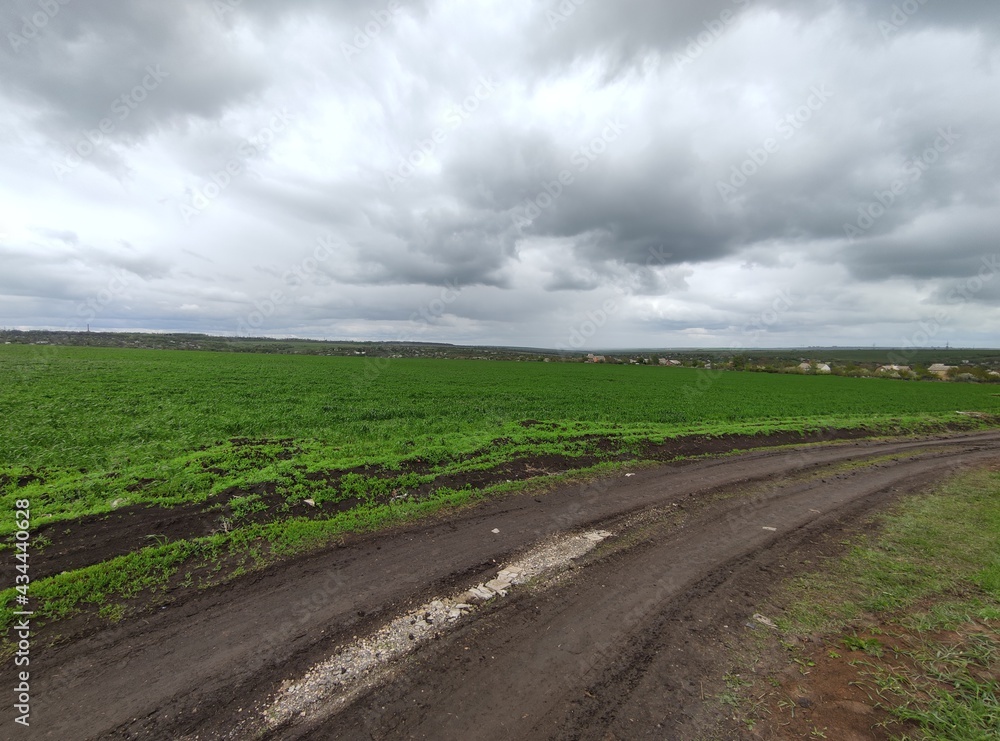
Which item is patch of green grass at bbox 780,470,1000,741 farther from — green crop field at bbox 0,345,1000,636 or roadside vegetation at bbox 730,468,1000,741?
green crop field at bbox 0,345,1000,636

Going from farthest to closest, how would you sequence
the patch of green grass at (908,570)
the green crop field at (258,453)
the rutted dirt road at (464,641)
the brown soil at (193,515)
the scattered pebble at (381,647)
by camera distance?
1. the green crop field at (258,453)
2. the brown soil at (193,515)
3. the patch of green grass at (908,570)
4. the scattered pebble at (381,647)
5. the rutted dirt road at (464,641)

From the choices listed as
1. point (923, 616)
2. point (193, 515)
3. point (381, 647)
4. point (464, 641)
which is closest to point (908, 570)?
point (923, 616)

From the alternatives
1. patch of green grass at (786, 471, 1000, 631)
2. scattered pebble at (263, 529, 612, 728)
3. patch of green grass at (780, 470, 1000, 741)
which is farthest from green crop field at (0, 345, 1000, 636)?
patch of green grass at (780, 470, 1000, 741)

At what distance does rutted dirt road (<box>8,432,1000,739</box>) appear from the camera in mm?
3580

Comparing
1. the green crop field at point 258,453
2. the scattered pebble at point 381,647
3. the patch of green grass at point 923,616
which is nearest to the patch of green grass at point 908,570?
the patch of green grass at point 923,616

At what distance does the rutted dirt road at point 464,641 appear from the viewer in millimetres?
3580

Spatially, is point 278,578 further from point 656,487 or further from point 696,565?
point 656,487

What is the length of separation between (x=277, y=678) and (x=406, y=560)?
2.54 meters

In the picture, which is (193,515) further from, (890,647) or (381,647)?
(890,647)

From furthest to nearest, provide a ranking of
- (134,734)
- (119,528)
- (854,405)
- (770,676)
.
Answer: (854,405)
(119,528)
(770,676)
(134,734)

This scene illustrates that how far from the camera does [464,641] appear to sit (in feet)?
15.1

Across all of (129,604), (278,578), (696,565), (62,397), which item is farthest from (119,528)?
(62,397)

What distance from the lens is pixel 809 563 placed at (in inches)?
264

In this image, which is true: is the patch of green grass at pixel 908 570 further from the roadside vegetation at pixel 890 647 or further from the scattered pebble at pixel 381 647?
the scattered pebble at pixel 381 647
